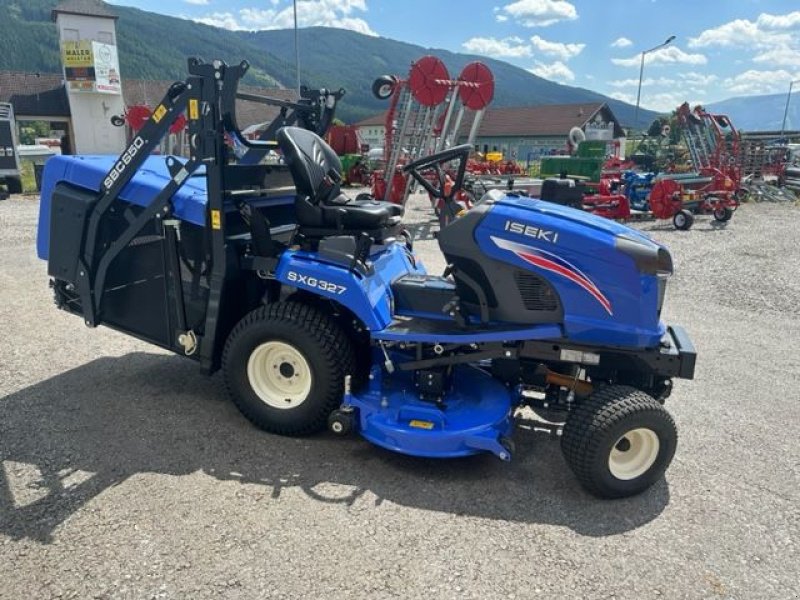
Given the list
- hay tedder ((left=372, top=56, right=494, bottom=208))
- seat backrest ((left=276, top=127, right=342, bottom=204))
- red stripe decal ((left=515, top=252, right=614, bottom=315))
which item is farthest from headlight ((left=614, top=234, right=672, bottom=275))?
hay tedder ((left=372, top=56, right=494, bottom=208))

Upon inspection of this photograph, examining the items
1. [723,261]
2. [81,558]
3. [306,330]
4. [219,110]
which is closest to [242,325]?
[306,330]

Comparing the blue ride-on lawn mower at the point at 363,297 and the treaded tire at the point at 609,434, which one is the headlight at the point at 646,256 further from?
the treaded tire at the point at 609,434

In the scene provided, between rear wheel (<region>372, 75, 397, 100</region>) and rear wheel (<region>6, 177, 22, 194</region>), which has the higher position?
rear wheel (<region>372, 75, 397, 100</region>)

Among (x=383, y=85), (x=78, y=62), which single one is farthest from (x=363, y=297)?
(x=78, y=62)

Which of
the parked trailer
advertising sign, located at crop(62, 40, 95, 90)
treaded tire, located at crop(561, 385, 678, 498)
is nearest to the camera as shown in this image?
treaded tire, located at crop(561, 385, 678, 498)

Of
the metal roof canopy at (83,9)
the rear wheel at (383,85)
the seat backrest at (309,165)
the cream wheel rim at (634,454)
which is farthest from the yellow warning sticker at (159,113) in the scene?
the metal roof canopy at (83,9)

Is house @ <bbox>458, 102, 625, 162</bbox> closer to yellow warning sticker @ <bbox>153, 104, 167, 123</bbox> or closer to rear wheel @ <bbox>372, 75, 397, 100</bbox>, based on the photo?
rear wheel @ <bbox>372, 75, 397, 100</bbox>

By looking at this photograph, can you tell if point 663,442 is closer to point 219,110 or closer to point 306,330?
point 306,330

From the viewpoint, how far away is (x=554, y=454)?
3.64m

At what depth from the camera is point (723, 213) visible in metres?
14.5

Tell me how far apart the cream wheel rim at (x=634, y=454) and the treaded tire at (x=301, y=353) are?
1537 millimetres

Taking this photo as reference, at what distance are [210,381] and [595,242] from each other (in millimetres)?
2952

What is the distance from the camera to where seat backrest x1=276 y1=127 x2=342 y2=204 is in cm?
371

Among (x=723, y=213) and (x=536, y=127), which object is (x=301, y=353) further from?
(x=536, y=127)
